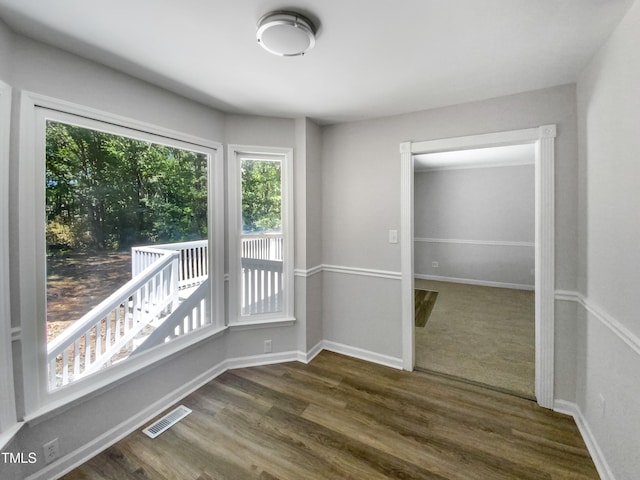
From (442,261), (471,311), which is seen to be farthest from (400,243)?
(442,261)

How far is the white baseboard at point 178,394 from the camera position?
1.51m

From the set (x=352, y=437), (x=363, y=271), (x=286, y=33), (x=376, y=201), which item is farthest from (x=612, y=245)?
(x=286, y=33)

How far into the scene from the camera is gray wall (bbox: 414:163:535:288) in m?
5.18

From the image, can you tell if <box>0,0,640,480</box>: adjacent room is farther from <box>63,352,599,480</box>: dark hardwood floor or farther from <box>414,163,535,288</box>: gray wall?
<box>414,163,535,288</box>: gray wall

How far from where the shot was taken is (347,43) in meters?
1.48

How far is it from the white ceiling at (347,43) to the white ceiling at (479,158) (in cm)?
263

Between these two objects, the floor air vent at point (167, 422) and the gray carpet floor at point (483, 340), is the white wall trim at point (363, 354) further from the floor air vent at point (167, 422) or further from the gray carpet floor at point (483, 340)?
the floor air vent at point (167, 422)

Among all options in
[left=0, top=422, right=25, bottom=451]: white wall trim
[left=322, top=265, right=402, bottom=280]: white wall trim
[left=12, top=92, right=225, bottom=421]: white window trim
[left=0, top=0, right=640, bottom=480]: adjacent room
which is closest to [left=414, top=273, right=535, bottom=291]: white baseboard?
[left=0, top=0, right=640, bottom=480]: adjacent room

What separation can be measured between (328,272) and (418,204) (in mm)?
4143

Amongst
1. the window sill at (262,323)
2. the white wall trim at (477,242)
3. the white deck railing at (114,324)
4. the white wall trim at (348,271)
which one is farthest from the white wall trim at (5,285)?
the white wall trim at (477,242)

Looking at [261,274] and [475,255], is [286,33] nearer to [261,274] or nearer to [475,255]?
[261,274]

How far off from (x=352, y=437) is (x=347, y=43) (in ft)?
8.01

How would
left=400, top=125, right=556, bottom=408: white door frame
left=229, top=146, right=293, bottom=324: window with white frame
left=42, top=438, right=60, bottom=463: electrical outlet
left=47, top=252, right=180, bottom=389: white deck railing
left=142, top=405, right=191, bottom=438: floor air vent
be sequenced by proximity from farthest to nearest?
left=229, top=146, right=293, bottom=324: window with white frame → left=400, top=125, right=556, bottom=408: white door frame → left=142, top=405, right=191, bottom=438: floor air vent → left=47, top=252, right=180, bottom=389: white deck railing → left=42, top=438, right=60, bottom=463: electrical outlet

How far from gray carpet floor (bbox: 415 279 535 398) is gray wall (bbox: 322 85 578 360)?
0.47 meters
